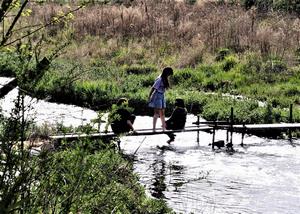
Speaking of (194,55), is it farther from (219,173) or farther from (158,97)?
(219,173)

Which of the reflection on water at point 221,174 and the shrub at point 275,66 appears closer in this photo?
the reflection on water at point 221,174

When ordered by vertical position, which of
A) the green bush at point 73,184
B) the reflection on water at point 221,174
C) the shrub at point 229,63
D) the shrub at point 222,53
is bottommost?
the reflection on water at point 221,174

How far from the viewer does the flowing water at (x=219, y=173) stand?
37.3 feet

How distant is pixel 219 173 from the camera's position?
1376cm

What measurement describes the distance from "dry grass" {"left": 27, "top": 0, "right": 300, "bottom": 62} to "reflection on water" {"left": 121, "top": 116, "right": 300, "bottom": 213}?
924 centimetres

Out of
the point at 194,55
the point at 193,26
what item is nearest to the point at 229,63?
the point at 194,55

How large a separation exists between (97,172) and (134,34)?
25440 mm

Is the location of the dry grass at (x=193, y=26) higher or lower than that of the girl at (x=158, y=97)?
higher

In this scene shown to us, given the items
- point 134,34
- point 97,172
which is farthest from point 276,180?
point 134,34

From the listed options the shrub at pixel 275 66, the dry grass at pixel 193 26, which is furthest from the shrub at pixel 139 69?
the shrub at pixel 275 66

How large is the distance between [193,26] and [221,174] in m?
16.0

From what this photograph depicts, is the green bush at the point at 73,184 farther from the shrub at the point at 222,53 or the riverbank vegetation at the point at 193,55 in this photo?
the shrub at the point at 222,53

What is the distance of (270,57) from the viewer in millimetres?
25578

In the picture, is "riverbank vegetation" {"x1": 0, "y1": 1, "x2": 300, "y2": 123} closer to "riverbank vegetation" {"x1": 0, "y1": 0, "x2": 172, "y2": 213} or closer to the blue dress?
the blue dress
